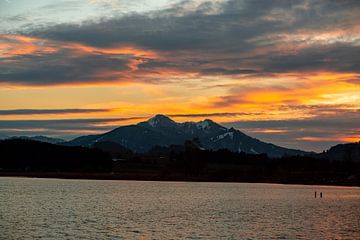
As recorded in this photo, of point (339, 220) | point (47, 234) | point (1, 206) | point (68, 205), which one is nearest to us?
point (47, 234)

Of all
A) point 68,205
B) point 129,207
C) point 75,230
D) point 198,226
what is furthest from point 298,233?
point 68,205

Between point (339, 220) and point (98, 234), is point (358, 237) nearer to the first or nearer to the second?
point (339, 220)

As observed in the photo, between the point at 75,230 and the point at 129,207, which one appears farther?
the point at 129,207

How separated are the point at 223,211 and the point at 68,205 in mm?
23906

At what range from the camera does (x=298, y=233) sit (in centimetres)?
5469

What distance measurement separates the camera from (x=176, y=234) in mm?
52375

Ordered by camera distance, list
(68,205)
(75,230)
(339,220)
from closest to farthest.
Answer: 1. (75,230)
2. (339,220)
3. (68,205)

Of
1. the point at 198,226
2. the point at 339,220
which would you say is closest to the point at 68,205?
the point at 198,226

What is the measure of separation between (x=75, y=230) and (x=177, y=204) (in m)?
38.2

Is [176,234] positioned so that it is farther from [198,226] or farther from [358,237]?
[358,237]

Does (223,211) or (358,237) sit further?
(223,211)

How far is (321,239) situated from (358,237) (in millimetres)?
3931

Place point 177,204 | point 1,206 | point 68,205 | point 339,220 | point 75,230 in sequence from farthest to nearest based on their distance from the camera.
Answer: point 177,204 → point 68,205 → point 1,206 → point 339,220 → point 75,230

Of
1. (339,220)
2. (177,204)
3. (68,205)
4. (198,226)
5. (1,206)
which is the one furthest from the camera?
(177,204)
